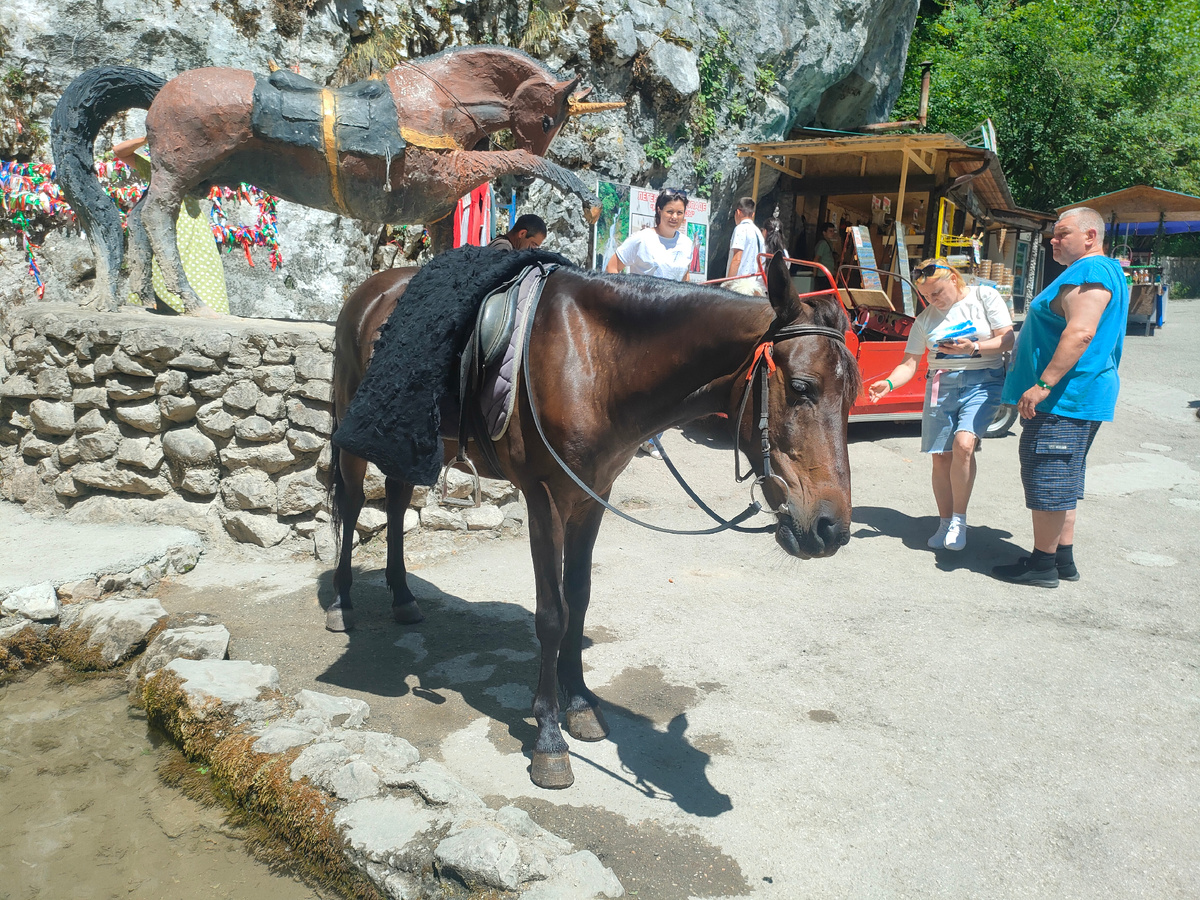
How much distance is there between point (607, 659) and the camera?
3629mm

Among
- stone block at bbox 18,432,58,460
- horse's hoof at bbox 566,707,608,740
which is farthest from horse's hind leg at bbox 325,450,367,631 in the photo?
stone block at bbox 18,432,58,460

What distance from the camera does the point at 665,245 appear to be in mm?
6066

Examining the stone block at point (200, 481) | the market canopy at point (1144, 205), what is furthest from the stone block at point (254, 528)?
the market canopy at point (1144, 205)

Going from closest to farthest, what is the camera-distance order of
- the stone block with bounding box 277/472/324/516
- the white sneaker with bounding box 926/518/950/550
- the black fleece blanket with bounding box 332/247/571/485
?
1. the black fleece blanket with bounding box 332/247/571/485
2. the stone block with bounding box 277/472/324/516
3. the white sneaker with bounding box 926/518/950/550

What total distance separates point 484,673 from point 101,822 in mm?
1464

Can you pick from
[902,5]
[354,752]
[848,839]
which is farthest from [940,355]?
[902,5]

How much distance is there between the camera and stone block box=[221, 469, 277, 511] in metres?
4.61

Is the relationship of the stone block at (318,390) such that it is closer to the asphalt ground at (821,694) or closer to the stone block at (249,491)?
the stone block at (249,491)

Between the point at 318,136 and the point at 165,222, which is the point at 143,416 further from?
the point at 318,136

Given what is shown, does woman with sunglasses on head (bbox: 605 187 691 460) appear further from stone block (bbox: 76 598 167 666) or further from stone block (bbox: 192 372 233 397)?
stone block (bbox: 76 598 167 666)

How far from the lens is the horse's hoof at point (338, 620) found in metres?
3.84

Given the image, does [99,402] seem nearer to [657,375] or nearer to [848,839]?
[657,375]

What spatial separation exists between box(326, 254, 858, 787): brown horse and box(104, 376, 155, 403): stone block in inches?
102

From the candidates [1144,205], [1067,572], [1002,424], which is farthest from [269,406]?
[1144,205]
